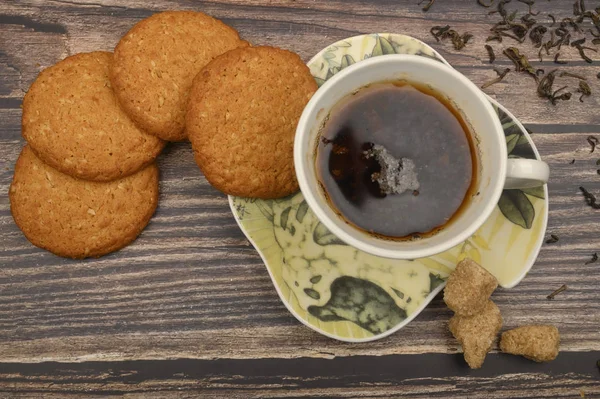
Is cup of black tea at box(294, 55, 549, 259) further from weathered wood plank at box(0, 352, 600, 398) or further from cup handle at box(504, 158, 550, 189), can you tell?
weathered wood plank at box(0, 352, 600, 398)

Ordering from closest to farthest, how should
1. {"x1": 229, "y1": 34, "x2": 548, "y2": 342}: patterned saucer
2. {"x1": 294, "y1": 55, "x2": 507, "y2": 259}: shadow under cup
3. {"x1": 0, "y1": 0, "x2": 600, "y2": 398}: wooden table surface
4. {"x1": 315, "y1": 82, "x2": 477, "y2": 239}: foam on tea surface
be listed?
1. {"x1": 294, "y1": 55, "x2": 507, "y2": 259}: shadow under cup
2. {"x1": 315, "y1": 82, "x2": 477, "y2": 239}: foam on tea surface
3. {"x1": 229, "y1": 34, "x2": 548, "y2": 342}: patterned saucer
4. {"x1": 0, "y1": 0, "x2": 600, "y2": 398}: wooden table surface

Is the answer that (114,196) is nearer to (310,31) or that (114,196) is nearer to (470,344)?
(310,31)

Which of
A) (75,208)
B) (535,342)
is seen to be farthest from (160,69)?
(535,342)

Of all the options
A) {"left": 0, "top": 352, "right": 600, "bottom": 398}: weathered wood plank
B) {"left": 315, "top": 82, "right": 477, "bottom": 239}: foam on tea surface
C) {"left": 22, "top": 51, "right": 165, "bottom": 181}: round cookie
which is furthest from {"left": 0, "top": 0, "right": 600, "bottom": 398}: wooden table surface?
{"left": 315, "top": 82, "right": 477, "bottom": 239}: foam on tea surface

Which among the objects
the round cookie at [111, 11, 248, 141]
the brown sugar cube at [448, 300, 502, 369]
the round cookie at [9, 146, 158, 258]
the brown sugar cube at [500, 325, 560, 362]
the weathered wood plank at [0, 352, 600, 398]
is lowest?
the weathered wood plank at [0, 352, 600, 398]

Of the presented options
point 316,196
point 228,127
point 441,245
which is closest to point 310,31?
point 228,127

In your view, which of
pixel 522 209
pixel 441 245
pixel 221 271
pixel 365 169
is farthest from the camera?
pixel 221 271

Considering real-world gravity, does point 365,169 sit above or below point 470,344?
above
